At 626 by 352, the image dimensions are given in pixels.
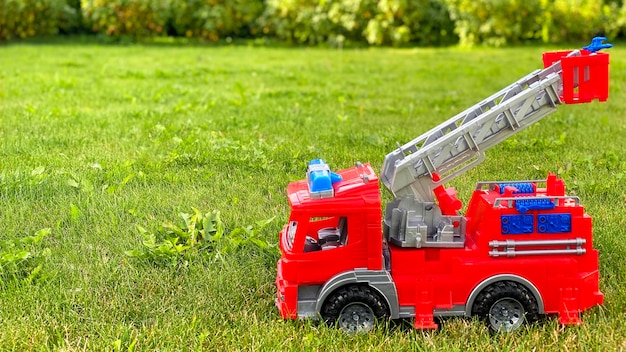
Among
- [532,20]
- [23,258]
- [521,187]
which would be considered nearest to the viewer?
[521,187]

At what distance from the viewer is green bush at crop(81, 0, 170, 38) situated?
2000cm

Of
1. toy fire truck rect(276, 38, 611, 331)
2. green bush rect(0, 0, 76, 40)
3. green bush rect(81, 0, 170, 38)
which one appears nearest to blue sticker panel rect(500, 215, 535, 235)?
toy fire truck rect(276, 38, 611, 331)

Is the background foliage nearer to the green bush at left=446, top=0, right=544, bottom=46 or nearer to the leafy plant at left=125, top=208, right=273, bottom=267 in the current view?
the green bush at left=446, top=0, right=544, bottom=46

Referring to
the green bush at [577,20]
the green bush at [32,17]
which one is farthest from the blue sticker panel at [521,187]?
the green bush at [32,17]

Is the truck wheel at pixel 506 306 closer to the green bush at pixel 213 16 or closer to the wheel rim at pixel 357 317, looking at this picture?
the wheel rim at pixel 357 317

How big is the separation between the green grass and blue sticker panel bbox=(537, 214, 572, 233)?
44 centimetres

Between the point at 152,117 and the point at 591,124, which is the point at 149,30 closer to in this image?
the point at 152,117

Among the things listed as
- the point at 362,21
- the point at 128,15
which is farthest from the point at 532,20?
the point at 128,15

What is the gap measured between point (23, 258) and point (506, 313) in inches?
101

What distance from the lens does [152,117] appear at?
27.4ft

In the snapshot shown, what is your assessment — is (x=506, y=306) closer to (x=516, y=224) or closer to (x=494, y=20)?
(x=516, y=224)

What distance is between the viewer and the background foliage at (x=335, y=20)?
18766 mm

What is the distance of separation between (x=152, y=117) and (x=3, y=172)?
9.52 feet

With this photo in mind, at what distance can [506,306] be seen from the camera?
145 inches
